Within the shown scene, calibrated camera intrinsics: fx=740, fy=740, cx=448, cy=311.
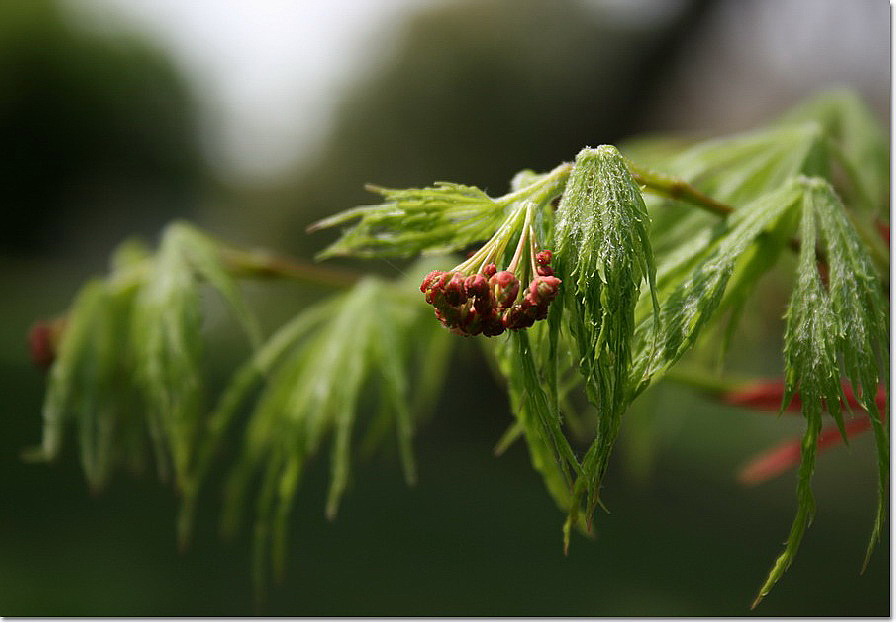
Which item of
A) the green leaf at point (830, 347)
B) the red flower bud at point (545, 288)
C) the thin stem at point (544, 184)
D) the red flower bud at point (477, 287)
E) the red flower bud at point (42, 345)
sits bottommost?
the green leaf at point (830, 347)

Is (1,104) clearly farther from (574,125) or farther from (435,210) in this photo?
(435,210)

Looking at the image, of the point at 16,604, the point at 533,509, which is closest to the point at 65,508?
the point at 16,604

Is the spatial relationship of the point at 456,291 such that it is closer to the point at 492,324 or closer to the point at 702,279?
the point at 492,324

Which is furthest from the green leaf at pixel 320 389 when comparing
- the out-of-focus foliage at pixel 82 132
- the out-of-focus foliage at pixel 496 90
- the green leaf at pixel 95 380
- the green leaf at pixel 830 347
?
the out-of-focus foliage at pixel 82 132

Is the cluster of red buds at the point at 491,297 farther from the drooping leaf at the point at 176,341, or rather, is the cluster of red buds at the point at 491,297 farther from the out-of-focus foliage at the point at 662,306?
the drooping leaf at the point at 176,341

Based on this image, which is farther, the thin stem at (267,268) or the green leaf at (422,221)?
the thin stem at (267,268)

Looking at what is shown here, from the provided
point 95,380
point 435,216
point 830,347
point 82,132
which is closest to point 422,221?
point 435,216
